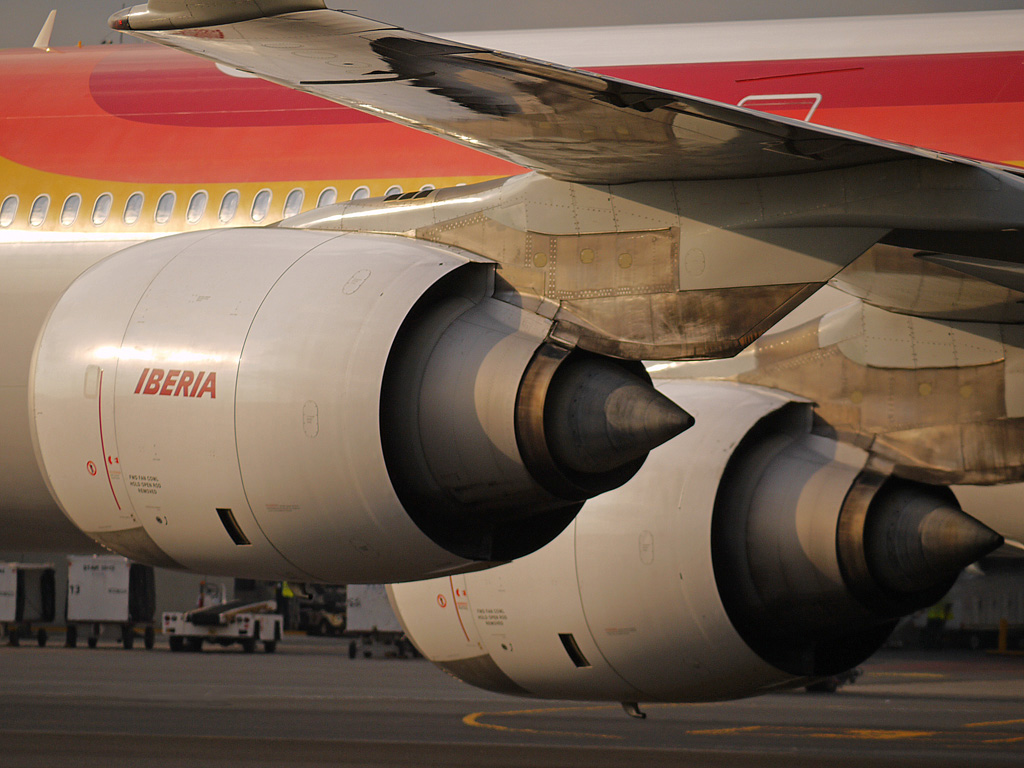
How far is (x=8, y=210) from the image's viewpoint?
379 inches

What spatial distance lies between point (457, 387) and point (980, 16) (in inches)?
219

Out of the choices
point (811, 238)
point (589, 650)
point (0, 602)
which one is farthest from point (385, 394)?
point (0, 602)

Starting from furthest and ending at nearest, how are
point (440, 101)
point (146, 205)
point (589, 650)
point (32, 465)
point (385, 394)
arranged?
point (146, 205), point (32, 465), point (589, 650), point (385, 394), point (440, 101)

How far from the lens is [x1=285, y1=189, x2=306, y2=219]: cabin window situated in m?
9.31

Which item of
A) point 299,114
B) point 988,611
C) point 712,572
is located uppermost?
point 299,114

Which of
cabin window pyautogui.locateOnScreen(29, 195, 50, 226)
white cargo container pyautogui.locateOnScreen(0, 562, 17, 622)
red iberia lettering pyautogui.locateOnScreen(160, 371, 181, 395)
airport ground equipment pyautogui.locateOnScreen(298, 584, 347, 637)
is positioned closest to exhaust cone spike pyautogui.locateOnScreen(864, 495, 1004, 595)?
red iberia lettering pyautogui.locateOnScreen(160, 371, 181, 395)

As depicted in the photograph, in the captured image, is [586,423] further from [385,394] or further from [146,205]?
[146,205]

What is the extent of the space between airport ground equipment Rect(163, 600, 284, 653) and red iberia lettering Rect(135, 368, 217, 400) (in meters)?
27.5

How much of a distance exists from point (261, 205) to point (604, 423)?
4370 mm

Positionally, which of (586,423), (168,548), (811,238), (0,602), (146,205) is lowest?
(0,602)

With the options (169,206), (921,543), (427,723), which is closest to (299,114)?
(169,206)

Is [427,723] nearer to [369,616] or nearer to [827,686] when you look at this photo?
[827,686]

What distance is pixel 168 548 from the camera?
19.9ft

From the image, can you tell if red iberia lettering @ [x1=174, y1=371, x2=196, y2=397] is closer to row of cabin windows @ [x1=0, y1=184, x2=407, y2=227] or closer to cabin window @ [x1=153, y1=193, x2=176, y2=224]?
row of cabin windows @ [x1=0, y1=184, x2=407, y2=227]
